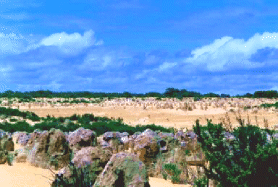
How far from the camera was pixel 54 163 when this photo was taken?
11602 millimetres

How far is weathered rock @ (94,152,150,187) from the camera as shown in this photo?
7.16m

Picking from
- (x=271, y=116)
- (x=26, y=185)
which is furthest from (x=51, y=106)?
(x=26, y=185)

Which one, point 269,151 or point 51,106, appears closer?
point 269,151

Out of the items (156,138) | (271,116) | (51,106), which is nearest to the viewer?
(156,138)

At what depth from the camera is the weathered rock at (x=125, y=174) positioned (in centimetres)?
716

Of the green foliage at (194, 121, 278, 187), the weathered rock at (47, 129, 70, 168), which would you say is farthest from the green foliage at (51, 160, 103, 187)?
the weathered rock at (47, 129, 70, 168)

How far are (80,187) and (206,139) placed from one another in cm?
305

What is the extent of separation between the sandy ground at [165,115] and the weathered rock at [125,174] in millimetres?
22179

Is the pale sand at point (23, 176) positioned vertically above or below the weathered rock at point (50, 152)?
below

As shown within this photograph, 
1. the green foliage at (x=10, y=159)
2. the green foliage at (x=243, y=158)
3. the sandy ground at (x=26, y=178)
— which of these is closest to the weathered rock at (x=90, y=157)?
the sandy ground at (x=26, y=178)

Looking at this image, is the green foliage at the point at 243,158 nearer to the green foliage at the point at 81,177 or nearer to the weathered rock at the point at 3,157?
the green foliage at the point at 81,177

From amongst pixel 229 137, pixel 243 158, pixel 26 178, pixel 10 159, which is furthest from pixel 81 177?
pixel 10 159

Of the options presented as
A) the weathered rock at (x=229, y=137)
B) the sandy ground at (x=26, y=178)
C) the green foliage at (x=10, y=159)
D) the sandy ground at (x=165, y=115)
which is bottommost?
the sandy ground at (x=26, y=178)

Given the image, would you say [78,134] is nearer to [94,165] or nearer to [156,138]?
[156,138]
